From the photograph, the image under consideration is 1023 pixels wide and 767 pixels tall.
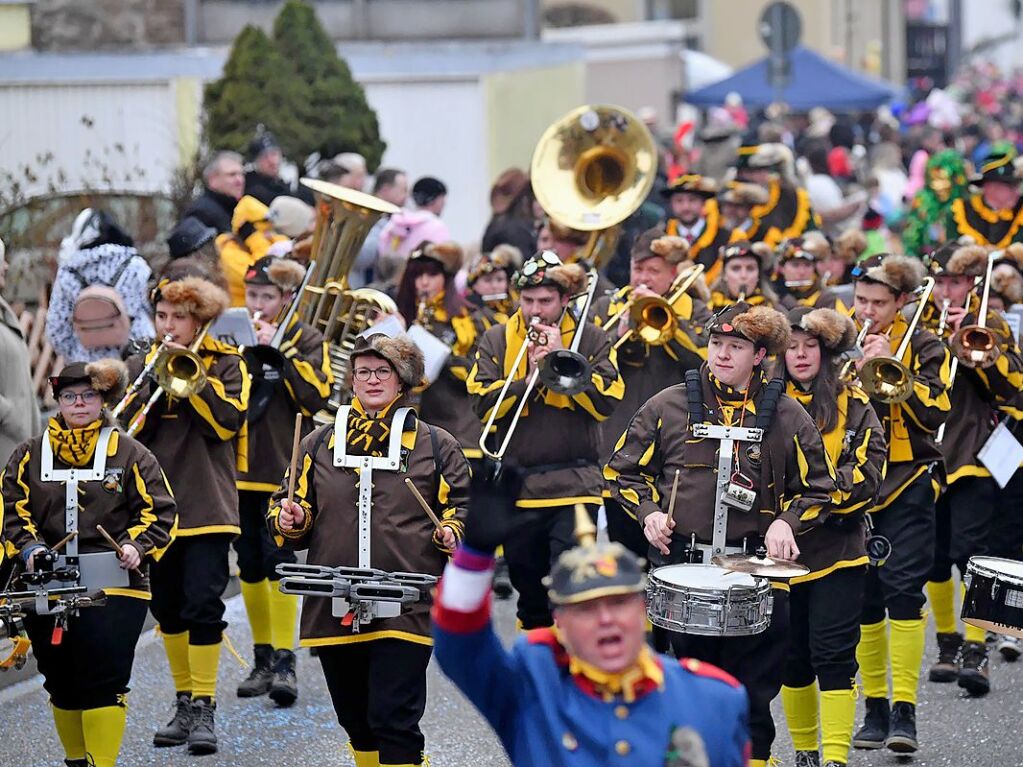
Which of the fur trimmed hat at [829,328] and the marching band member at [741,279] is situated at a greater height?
the fur trimmed hat at [829,328]

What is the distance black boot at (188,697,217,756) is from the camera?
8852mm

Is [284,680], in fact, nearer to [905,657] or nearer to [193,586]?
[193,586]

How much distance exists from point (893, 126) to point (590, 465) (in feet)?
65.1

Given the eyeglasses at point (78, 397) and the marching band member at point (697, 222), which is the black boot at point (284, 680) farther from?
the marching band member at point (697, 222)

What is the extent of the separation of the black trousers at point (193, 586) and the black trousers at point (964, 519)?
3222 mm

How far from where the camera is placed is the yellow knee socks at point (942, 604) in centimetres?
1010

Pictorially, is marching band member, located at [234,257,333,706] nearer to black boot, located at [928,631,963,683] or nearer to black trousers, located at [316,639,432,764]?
black trousers, located at [316,639,432,764]

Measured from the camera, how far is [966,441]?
982 cm

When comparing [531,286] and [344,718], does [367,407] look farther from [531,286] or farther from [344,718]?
[531,286]

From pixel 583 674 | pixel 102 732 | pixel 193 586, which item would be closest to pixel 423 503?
pixel 102 732

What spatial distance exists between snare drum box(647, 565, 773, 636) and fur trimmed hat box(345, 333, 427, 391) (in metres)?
1.14

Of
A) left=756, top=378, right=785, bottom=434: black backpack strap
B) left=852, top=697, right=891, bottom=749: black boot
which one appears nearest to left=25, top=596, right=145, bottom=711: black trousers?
left=756, top=378, right=785, bottom=434: black backpack strap

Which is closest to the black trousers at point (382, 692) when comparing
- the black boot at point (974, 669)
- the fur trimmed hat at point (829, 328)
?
the fur trimmed hat at point (829, 328)

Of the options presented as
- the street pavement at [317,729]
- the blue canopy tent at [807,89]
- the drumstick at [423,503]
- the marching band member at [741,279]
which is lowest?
the street pavement at [317,729]
